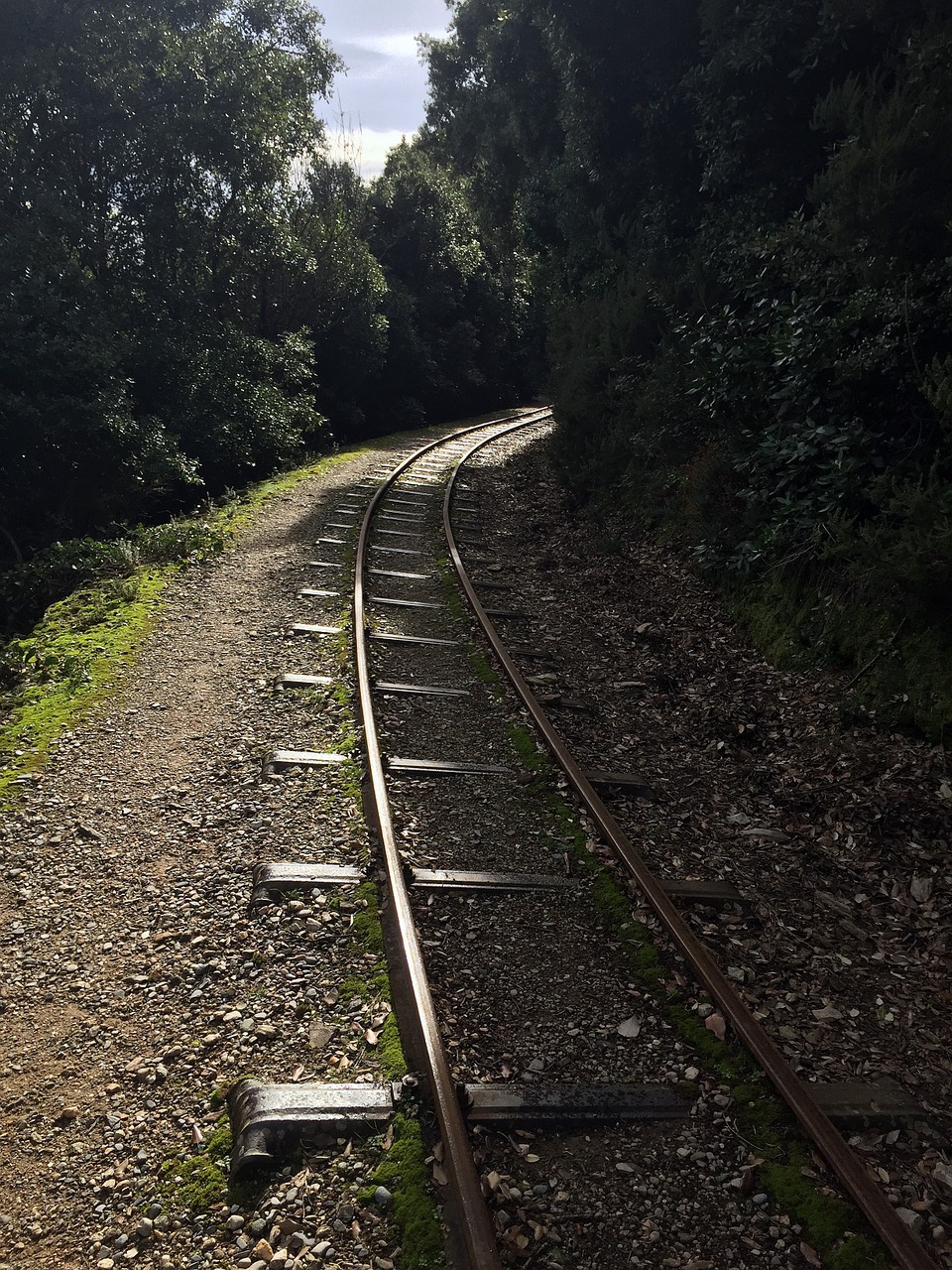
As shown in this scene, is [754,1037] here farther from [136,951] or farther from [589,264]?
[589,264]

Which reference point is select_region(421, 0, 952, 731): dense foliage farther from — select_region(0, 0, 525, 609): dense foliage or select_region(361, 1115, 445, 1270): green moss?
select_region(0, 0, 525, 609): dense foliage

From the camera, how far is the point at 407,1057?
3438 mm

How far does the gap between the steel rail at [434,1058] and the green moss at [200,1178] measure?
2.65 ft

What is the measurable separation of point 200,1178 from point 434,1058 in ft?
3.10

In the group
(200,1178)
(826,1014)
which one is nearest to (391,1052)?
(200,1178)

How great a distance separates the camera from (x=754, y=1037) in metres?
3.52

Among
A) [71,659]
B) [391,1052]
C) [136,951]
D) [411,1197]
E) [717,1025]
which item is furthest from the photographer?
[71,659]

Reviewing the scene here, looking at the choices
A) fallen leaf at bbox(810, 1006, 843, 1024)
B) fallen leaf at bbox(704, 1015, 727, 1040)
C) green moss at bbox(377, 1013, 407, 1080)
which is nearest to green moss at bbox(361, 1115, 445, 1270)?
green moss at bbox(377, 1013, 407, 1080)

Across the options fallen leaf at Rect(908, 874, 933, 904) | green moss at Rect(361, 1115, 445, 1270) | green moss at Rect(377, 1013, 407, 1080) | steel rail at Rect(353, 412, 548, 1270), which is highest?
steel rail at Rect(353, 412, 548, 1270)

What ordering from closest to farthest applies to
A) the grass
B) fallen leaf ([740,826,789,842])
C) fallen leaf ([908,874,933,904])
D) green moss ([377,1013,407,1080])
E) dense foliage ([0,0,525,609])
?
green moss ([377,1013,407,1080]) < fallen leaf ([908,874,933,904]) < fallen leaf ([740,826,789,842]) < the grass < dense foliage ([0,0,525,609])

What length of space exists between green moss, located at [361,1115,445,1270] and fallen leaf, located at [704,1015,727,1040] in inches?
55.3

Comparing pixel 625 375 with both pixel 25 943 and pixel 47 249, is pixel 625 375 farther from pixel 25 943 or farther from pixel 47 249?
pixel 25 943

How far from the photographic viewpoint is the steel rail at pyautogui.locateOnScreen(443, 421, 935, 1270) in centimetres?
274

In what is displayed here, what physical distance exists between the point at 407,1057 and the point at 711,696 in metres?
4.81
